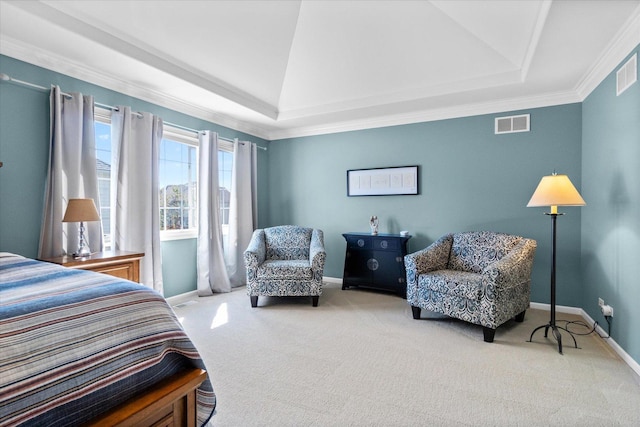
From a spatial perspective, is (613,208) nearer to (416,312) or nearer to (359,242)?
(416,312)

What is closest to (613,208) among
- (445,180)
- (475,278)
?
(475,278)

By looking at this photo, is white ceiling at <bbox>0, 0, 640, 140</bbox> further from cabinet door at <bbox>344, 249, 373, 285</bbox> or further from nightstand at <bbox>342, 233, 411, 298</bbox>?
cabinet door at <bbox>344, 249, 373, 285</bbox>

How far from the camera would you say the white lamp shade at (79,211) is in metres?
2.56

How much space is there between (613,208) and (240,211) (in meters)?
4.13

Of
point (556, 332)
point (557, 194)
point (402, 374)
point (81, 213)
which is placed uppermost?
point (557, 194)

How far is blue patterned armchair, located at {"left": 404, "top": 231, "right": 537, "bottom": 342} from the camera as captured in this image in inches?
109

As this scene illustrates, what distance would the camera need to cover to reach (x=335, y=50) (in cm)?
343

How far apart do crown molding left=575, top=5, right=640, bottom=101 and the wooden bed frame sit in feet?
10.9

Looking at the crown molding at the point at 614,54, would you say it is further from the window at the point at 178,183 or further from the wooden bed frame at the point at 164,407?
the window at the point at 178,183

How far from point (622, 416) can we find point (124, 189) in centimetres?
412

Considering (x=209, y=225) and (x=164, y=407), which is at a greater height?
(x=209, y=225)

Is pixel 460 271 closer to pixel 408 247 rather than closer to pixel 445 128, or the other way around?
pixel 408 247

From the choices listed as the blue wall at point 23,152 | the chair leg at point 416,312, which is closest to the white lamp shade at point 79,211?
the blue wall at point 23,152

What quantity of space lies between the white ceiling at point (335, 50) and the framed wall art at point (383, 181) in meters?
0.75
